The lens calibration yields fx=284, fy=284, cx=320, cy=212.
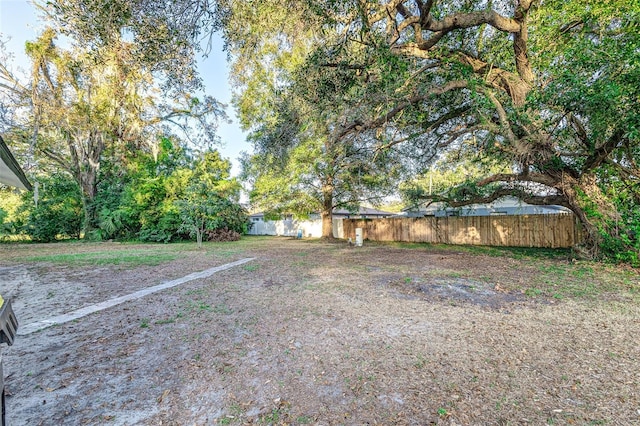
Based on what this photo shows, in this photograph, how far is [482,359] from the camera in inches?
103

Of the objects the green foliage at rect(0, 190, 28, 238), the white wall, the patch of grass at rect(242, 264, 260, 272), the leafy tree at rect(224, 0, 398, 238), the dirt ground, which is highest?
the leafy tree at rect(224, 0, 398, 238)

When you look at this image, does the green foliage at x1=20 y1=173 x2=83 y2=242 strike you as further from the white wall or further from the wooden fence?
the wooden fence

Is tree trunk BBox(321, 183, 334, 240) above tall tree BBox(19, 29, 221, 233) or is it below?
below

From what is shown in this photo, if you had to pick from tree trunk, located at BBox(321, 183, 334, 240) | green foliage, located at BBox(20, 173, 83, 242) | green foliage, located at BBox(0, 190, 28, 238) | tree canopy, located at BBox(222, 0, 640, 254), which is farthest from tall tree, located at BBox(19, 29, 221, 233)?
tree canopy, located at BBox(222, 0, 640, 254)

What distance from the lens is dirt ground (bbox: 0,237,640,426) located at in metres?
1.97

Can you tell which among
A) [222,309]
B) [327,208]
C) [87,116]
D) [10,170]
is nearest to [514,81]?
[222,309]

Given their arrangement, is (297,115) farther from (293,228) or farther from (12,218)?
(12,218)

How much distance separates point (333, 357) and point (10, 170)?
3241 mm

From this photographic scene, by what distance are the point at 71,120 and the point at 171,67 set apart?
12.8 meters

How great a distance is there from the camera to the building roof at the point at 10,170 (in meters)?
2.06

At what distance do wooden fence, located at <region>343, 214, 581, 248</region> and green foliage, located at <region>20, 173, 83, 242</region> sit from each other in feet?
60.3

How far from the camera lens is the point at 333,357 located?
2.71 m

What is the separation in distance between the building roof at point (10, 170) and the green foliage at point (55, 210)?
1965cm

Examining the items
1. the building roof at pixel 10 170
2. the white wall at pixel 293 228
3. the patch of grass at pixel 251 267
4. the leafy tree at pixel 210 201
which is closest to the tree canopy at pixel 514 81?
the patch of grass at pixel 251 267
